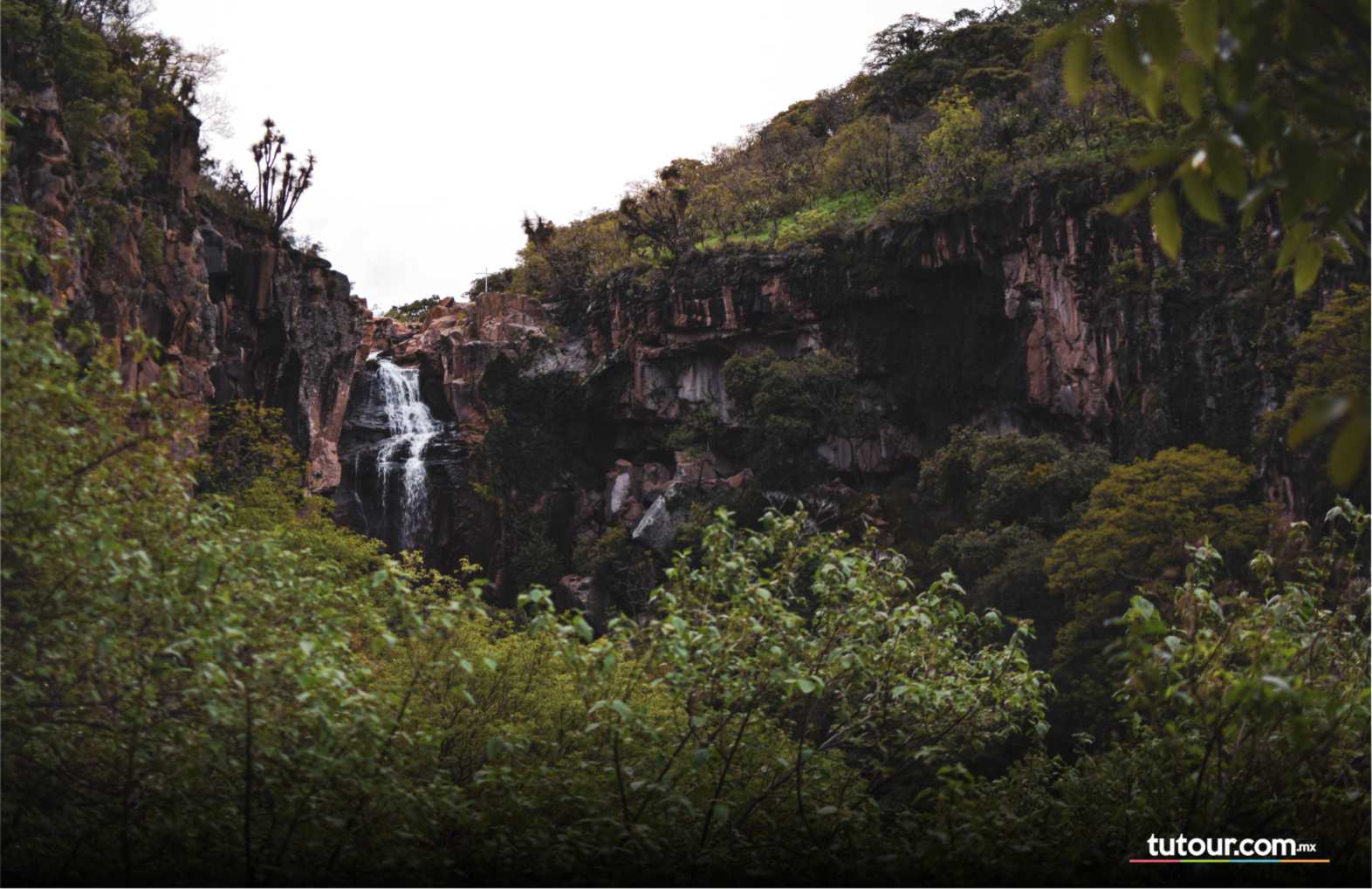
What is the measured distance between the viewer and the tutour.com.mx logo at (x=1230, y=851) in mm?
5051

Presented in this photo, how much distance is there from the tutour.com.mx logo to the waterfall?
34.5m

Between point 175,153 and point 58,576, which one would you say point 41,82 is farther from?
point 58,576

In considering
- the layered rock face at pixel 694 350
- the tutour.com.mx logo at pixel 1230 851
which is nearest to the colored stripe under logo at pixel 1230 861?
the tutour.com.mx logo at pixel 1230 851

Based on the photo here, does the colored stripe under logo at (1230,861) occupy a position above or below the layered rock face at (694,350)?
below

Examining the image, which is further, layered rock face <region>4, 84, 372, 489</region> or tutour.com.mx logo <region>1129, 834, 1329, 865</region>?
layered rock face <region>4, 84, 372, 489</region>

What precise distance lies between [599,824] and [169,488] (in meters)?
2.97

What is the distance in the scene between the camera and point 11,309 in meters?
5.83

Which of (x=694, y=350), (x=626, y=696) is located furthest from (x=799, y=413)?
(x=626, y=696)

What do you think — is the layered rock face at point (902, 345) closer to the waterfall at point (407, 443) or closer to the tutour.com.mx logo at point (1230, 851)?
the waterfall at point (407, 443)

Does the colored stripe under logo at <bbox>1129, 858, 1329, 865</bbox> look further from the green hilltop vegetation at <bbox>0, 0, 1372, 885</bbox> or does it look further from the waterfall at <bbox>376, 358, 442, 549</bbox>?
the waterfall at <bbox>376, 358, 442, 549</bbox>

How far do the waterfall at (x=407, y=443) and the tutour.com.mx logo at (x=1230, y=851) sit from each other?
3453cm

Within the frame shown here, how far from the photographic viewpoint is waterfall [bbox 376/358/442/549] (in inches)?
1524

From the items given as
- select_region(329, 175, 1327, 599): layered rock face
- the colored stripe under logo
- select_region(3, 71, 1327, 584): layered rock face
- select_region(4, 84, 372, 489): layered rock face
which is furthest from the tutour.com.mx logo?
select_region(329, 175, 1327, 599): layered rock face

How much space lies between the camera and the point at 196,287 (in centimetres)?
2427
